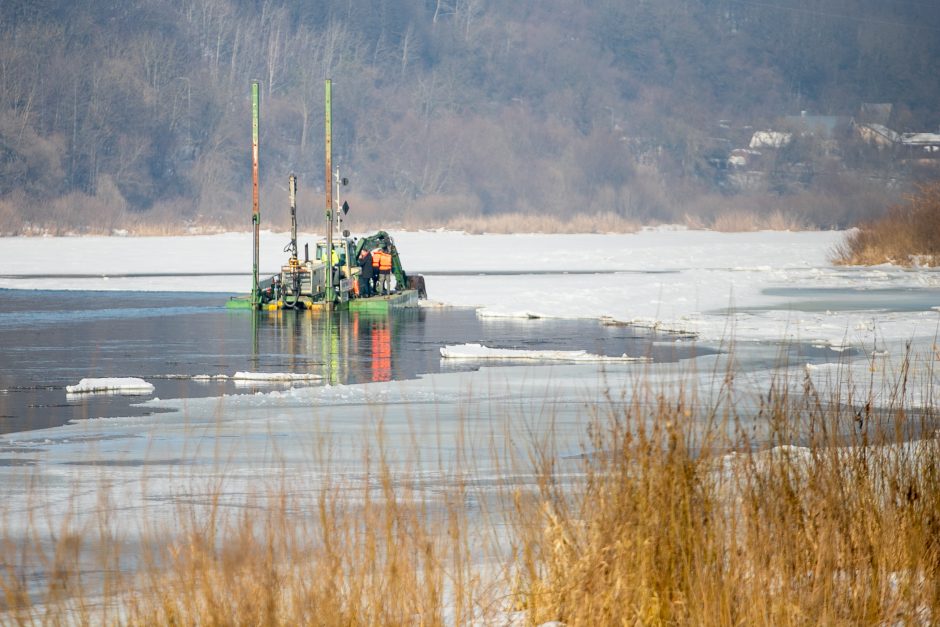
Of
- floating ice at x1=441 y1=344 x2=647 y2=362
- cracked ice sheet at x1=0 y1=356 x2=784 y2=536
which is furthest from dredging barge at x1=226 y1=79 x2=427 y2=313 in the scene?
cracked ice sheet at x1=0 y1=356 x2=784 y2=536

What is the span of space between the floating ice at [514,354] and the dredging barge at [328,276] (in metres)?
7.84

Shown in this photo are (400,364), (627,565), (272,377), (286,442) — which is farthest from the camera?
(400,364)

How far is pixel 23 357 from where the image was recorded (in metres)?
19.6

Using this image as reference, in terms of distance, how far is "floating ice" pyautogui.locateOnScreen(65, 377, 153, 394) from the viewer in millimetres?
15881

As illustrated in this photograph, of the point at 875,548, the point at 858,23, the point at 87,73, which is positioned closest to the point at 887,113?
the point at 858,23

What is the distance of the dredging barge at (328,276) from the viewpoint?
28.4m

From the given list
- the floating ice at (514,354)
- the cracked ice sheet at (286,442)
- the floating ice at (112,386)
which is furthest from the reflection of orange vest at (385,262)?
the floating ice at (112,386)

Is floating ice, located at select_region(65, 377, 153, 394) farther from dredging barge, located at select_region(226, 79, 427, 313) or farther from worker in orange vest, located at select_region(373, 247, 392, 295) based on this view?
worker in orange vest, located at select_region(373, 247, 392, 295)

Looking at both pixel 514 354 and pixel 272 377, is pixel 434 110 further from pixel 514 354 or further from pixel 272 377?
pixel 272 377

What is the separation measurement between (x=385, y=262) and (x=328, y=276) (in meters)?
1.98

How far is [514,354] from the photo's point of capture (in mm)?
19781

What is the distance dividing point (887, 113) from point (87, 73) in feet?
251

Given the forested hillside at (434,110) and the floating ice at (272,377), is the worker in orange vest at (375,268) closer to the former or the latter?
the floating ice at (272,377)

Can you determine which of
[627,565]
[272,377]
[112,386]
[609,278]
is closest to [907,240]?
[609,278]
